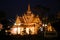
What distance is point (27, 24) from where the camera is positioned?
1876 inches

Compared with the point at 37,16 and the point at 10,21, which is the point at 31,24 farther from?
the point at 10,21

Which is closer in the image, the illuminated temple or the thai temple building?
the thai temple building

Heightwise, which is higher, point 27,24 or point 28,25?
point 27,24

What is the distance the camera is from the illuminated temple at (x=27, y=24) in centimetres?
4672

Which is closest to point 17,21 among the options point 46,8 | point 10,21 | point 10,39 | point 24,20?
point 24,20

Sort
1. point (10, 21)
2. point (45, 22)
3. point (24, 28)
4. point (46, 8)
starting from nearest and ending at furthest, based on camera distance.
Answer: point (46, 8), point (24, 28), point (45, 22), point (10, 21)

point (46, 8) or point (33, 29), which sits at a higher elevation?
point (46, 8)

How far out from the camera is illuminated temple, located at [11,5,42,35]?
46.7 meters

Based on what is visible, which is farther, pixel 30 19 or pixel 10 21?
pixel 10 21

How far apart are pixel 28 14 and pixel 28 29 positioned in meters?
6.65

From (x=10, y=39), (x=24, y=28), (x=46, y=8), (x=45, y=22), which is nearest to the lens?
(x=10, y=39)

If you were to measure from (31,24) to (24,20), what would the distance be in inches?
105

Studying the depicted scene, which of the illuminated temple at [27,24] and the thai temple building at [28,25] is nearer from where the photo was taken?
the thai temple building at [28,25]

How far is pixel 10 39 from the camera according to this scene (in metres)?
25.0
